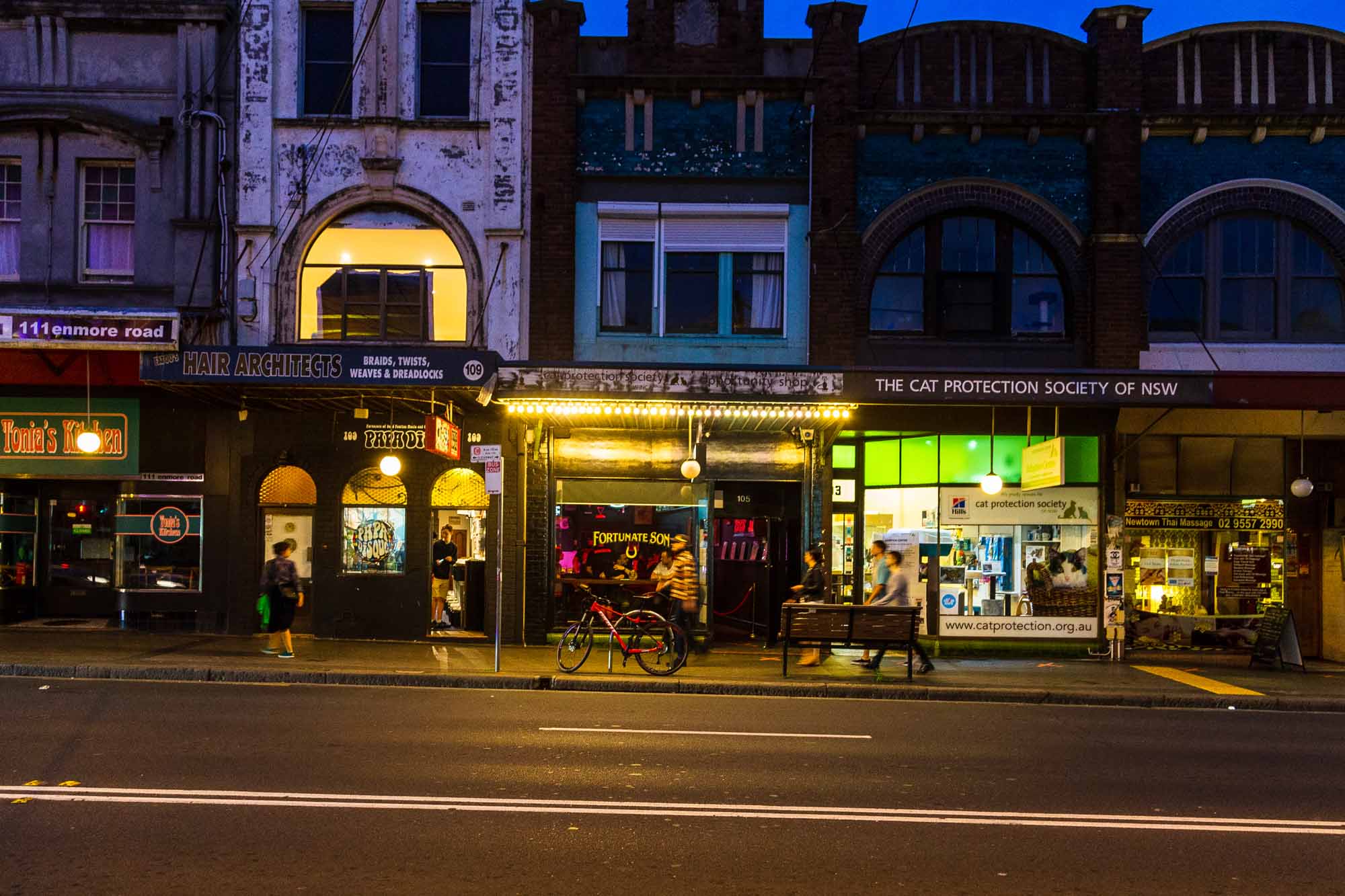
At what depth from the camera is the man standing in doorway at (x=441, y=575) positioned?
18328 millimetres

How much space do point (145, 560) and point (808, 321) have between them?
37.2 feet

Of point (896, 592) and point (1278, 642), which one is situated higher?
point (896, 592)

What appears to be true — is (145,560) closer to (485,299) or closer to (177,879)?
(485,299)

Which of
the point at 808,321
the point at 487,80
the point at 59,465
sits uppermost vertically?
the point at 487,80

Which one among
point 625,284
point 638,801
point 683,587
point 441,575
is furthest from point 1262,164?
point 638,801

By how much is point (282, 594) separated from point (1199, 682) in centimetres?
1235

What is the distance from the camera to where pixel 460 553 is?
1859cm

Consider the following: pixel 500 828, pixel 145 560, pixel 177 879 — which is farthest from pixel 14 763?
pixel 145 560

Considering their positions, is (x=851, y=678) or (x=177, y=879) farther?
(x=851, y=678)

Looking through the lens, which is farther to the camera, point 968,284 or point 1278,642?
point 968,284

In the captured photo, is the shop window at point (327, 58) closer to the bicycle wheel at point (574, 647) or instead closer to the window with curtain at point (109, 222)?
the window with curtain at point (109, 222)

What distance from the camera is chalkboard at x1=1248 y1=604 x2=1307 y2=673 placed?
1669 cm

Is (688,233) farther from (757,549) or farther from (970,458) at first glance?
(970,458)

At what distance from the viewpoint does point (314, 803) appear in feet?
24.3
